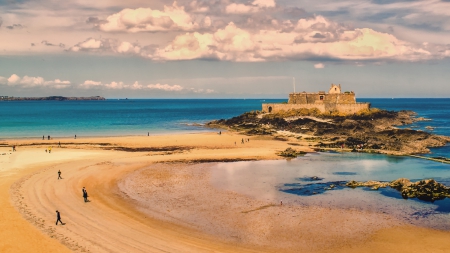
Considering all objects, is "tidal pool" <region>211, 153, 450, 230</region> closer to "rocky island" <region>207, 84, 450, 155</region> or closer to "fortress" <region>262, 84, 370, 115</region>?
"rocky island" <region>207, 84, 450, 155</region>

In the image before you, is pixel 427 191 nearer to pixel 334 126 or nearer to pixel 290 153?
pixel 290 153

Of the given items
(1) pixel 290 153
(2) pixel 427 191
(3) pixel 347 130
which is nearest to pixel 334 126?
(3) pixel 347 130

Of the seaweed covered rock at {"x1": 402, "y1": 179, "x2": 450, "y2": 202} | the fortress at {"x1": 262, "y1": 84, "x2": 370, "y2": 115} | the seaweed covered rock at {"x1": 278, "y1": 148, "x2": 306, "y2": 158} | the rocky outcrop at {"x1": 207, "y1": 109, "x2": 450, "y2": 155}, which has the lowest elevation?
the seaweed covered rock at {"x1": 402, "y1": 179, "x2": 450, "y2": 202}

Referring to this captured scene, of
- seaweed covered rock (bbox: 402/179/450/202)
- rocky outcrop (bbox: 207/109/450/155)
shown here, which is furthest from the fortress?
seaweed covered rock (bbox: 402/179/450/202)

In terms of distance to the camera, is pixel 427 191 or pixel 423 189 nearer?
pixel 427 191

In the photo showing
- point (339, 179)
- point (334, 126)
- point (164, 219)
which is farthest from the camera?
point (334, 126)

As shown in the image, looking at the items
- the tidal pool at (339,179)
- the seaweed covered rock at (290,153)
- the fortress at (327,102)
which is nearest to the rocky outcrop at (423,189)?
the tidal pool at (339,179)

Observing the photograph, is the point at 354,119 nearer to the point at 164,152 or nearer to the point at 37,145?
the point at 164,152

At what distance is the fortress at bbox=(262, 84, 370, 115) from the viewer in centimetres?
7488

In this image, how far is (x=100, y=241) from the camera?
18906mm

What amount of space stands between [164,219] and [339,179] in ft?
53.2

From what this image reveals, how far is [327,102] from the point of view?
254ft

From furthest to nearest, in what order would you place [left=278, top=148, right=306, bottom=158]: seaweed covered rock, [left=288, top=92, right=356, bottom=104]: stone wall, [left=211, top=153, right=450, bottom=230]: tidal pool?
[left=288, top=92, right=356, bottom=104]: stone wall
[left=278, top=148, right=306, bottom=158]: seaweed covered rock
[left=211, top=153, right=450, bottom=230]: tidal pool

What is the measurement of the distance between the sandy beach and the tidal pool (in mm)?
1419
